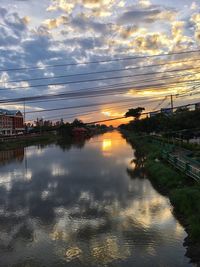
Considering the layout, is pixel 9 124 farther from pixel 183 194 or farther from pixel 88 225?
pixel 88 225

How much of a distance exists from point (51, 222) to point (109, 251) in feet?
15.3

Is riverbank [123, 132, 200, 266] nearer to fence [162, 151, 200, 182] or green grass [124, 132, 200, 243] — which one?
green grass [124, 132, 200, 243]

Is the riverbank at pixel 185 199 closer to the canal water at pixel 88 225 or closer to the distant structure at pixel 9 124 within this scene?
the canal water at pixel 88 225

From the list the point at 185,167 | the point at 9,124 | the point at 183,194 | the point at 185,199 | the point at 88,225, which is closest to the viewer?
the point at 88,225

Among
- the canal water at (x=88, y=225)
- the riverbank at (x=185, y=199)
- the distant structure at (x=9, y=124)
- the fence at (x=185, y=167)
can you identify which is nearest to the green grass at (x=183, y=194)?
the riverbank at (x=185, y=199)

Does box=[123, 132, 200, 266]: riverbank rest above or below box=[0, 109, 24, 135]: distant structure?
below

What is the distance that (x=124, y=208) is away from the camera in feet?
59.1

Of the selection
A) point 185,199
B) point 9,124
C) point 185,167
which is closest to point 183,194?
point 185,199

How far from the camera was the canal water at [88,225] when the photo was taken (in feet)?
38.0

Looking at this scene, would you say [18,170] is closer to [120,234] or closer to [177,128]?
[177,128]

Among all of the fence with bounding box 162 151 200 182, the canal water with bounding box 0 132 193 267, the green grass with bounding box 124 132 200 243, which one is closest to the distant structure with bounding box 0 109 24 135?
the fence with bounding box 162 151 200 182

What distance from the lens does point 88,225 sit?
15.3 meters

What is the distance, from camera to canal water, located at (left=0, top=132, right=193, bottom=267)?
11.6 m

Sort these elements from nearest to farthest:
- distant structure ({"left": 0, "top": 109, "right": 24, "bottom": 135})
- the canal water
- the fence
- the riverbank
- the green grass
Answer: the canal water, the riverbank, the green grass, the fence, distant structure ({"left": 0, "top": 109, "right": 24, "bottom": 135})
